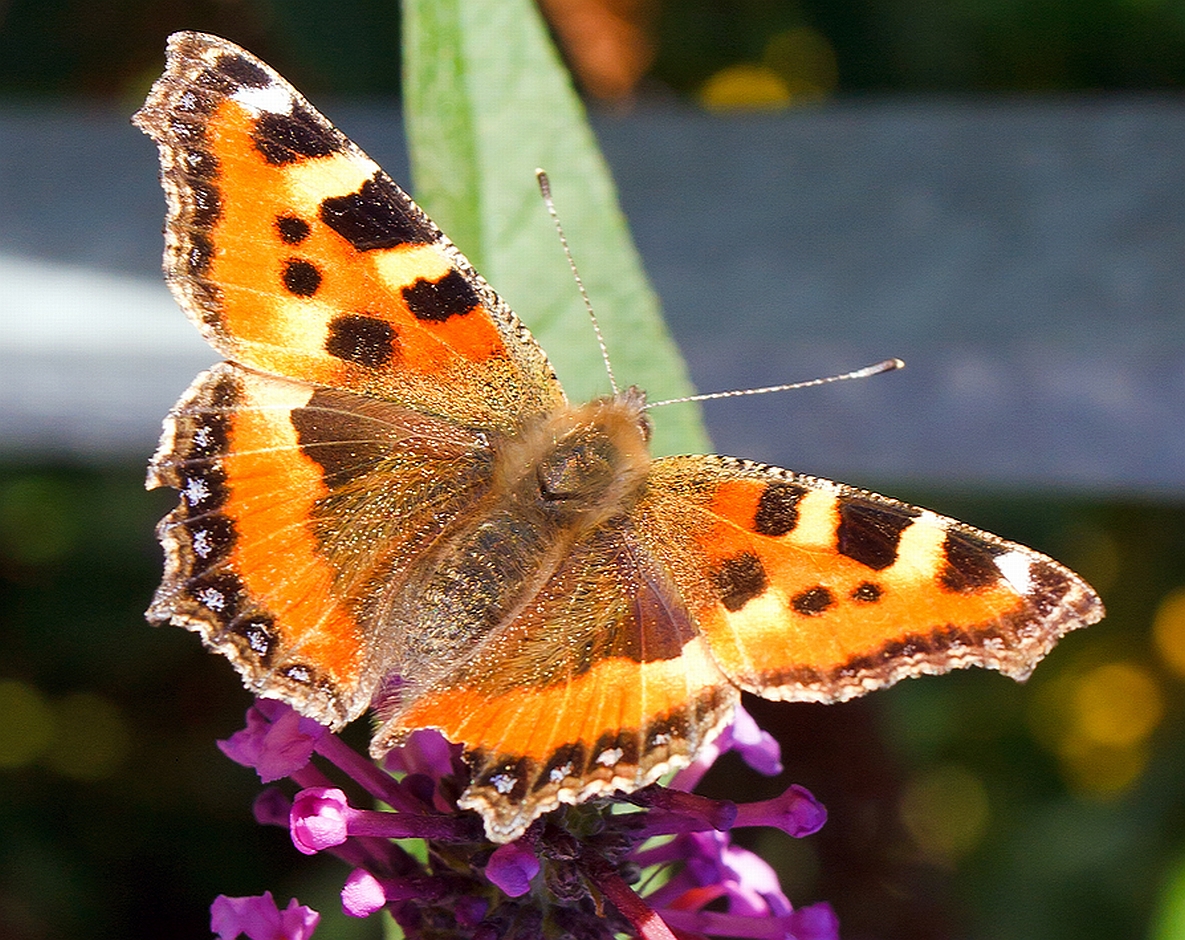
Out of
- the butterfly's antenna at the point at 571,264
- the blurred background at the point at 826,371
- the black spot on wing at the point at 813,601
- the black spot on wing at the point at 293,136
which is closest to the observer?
the black spot on wing at the point at 813,601

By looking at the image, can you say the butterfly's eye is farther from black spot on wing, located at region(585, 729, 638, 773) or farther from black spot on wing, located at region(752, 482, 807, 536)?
black spot on wing, located at region(585, 729, 638, 773)

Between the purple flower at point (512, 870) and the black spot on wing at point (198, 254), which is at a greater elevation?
the black spot on wing at point (198, 254)

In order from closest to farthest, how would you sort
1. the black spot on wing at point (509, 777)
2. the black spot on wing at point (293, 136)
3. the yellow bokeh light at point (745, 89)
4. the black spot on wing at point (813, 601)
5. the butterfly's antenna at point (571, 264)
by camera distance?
the black spot on wing at point (509, 777), the black spot on wing at point (813, 601), the black spot on wing at point (293, 136), the butterfly's antenna at point (571, 264), the yellow bokeh light at point (745, 89)

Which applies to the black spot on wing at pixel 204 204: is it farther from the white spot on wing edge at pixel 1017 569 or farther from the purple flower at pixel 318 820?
the white spot on wing edge at pixel 1017 569

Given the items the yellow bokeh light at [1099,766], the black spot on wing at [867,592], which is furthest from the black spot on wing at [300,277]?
the yellow bokeh light at [1099,766]

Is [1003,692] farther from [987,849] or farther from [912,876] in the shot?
[912,876]

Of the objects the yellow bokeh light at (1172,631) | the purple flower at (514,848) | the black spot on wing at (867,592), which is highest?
the black spot on wing at (867,592)

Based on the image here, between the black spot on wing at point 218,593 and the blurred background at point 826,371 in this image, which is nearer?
the black spot on wing at point 218,593
